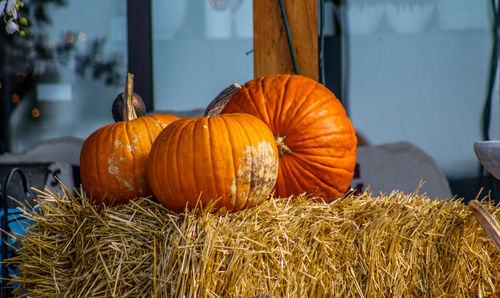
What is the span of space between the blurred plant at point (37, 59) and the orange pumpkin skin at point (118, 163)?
150 cm

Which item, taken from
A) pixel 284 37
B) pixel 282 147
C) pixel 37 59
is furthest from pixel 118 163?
pixel 37 59

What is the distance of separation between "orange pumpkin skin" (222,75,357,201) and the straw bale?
0.15 m

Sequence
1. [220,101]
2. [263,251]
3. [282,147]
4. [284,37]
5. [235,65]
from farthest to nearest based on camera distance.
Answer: [235,65]
[284,37]
[220,101]
[282,147]
[263,251]

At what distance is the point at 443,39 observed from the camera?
2992mm

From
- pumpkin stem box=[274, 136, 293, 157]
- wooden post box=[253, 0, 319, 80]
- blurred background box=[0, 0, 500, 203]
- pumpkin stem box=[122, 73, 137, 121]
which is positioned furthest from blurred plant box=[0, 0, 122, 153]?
pumpkin stem box=[274, 136, 293, 157]

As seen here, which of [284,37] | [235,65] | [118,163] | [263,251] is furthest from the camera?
[235,65]

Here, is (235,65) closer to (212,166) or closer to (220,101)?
(220,101)

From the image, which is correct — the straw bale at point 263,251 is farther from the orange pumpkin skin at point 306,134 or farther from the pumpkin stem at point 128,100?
the pumpkin stem at point 128,100

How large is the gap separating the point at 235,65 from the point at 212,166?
1701 mm

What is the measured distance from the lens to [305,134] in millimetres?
1753

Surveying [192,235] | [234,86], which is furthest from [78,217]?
[234,86]

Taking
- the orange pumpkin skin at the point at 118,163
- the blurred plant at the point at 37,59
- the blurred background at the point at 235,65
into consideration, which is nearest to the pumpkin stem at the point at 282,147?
the orange pumpkin skin at the point at 118,163

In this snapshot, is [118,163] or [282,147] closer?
[118,163]

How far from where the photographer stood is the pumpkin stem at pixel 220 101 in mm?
1795
